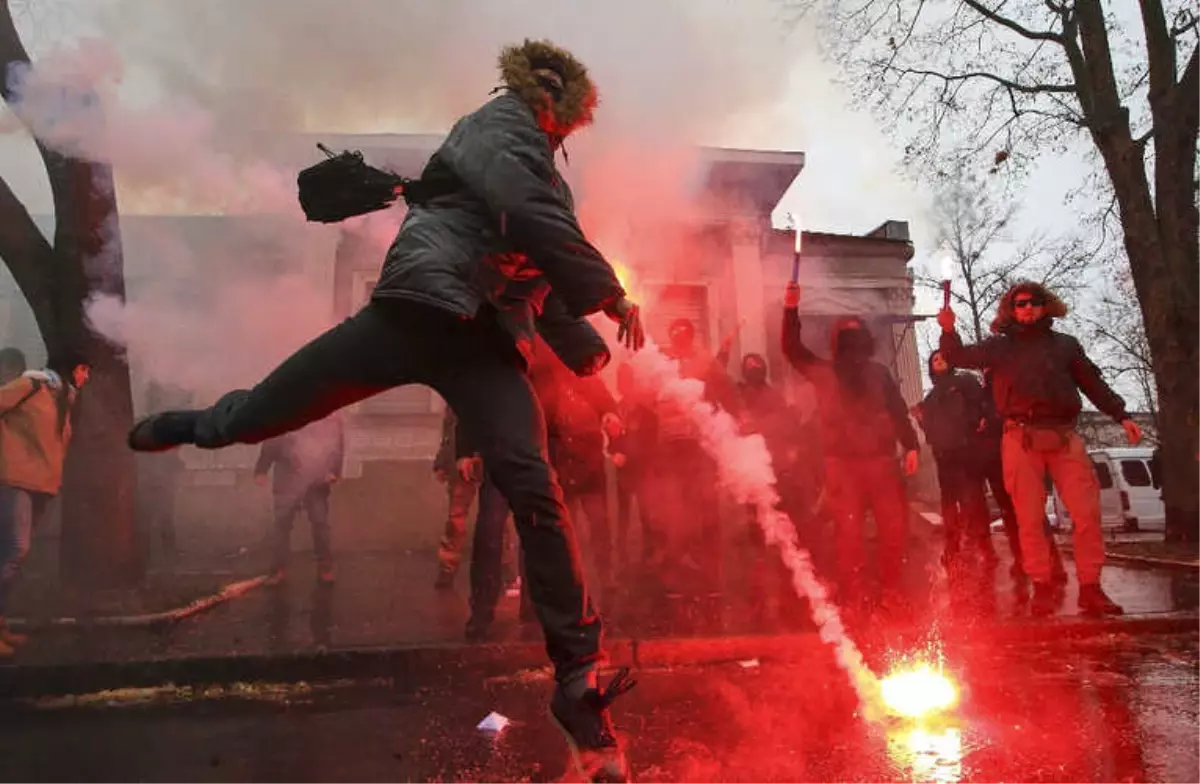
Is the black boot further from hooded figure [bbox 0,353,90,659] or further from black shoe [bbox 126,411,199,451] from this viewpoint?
hooded figure [bbox 0,353,90,659]

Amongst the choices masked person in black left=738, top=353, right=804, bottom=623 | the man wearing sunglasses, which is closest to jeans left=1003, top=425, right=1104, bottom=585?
the man wearing sunglasses

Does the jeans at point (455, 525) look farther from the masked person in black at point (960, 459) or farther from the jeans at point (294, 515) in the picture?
the masked person in black at point (960, 459)

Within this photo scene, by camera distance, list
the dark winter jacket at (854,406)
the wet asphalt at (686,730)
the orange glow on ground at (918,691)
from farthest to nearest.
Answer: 1. the dark winter jacket at (854,406)
2. the orange glow on ground at (918,691)
3. the wet asphalt at (686,730)

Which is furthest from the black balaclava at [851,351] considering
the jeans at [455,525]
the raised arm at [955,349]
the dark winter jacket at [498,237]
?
the dark winter jacket at [498,237]

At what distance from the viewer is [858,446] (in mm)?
5098

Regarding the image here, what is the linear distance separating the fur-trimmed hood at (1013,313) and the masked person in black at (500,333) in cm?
373

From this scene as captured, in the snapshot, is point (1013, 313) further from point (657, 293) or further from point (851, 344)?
point (657, 293)

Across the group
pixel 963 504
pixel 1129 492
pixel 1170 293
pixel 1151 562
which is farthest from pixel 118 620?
pixel 1129 492

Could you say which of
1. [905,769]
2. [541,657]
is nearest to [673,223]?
[541,657]

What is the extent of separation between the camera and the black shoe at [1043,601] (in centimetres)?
438

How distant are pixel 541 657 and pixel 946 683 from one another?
1.84 meters

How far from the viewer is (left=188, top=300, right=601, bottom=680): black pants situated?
2219mm

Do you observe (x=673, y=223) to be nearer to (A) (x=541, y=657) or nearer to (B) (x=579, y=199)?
(B) (x=579, y=199)

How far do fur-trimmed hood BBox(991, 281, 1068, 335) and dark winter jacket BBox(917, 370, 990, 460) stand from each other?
1.56 metres
